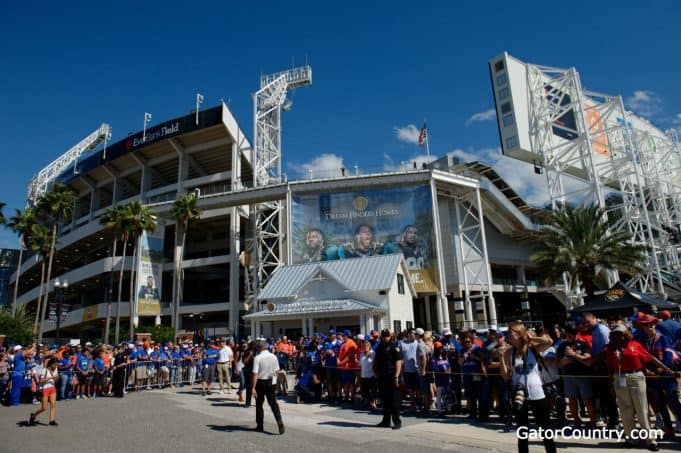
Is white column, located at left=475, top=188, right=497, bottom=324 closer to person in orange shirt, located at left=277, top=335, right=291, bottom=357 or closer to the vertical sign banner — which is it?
person in orange shirt, located at left=277, top=335, right=291, bottom=357

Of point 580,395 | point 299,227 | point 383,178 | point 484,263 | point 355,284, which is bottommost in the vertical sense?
point 580,395

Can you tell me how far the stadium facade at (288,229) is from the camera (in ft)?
130

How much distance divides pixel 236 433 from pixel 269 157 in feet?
141

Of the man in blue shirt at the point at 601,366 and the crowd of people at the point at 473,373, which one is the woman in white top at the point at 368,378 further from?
the man in blue shirt at the point at 601,366

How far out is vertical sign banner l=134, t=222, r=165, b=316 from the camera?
44094 mm

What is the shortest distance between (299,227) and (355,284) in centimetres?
1321

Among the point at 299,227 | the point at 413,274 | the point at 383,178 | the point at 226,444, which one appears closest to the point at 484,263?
the point at 413,274

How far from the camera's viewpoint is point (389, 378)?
30.4ft

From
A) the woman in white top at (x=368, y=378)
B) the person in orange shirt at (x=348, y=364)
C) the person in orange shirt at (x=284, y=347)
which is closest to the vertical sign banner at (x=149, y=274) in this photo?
the person in orange shirt at (x=284, y=347)

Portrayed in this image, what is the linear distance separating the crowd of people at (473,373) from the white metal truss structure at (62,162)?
6548cm

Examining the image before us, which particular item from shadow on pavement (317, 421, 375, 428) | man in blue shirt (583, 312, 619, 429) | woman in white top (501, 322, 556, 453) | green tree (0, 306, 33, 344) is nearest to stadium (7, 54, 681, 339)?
green tree (0, 306, 33, 344)

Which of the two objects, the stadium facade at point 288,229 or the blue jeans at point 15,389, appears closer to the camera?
the blue jeans at point 15,389

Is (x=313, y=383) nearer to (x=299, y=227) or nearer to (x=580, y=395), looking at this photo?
(x=580, y=395)

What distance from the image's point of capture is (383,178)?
4022 cm
